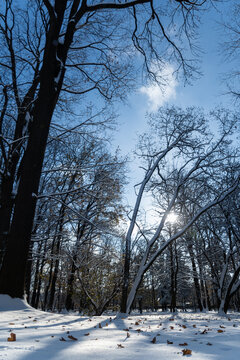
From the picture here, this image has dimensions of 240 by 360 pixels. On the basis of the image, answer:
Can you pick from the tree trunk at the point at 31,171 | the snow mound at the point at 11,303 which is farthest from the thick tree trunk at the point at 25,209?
the snow mound at the point at 11,303

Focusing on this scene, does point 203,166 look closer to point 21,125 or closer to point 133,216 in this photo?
point 133,216

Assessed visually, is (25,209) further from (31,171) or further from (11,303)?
(11,303)

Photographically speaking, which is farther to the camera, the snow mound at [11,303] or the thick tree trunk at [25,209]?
the thick tree trunk at [25,209]

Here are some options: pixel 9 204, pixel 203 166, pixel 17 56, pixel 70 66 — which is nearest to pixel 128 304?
pixel 9 204

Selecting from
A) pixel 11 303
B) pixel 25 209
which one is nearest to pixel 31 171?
pixel 25 209

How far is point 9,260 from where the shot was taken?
4.89m

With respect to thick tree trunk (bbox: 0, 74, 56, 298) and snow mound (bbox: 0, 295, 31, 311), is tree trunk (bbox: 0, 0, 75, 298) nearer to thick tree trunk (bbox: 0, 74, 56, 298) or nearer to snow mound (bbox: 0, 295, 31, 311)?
thick tree trunk (bbox: 0, 74, 56, 298)

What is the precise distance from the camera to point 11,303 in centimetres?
458

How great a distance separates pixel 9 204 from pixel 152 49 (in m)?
7.42

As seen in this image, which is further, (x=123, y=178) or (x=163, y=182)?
(x=163, y=182)

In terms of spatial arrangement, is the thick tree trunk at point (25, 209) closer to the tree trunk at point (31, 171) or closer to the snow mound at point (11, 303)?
the tree trunk at point (31, 171)

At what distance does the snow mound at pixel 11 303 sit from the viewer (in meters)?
4.44

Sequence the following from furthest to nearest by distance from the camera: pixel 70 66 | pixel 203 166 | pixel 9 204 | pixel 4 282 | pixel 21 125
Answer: pixel 203 166 < pixel 70 66 < pixel 21 125 < pixel 9 204 < pixel 4 282

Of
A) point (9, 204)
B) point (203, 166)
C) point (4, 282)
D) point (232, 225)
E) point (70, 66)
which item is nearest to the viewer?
point (4, 282)
